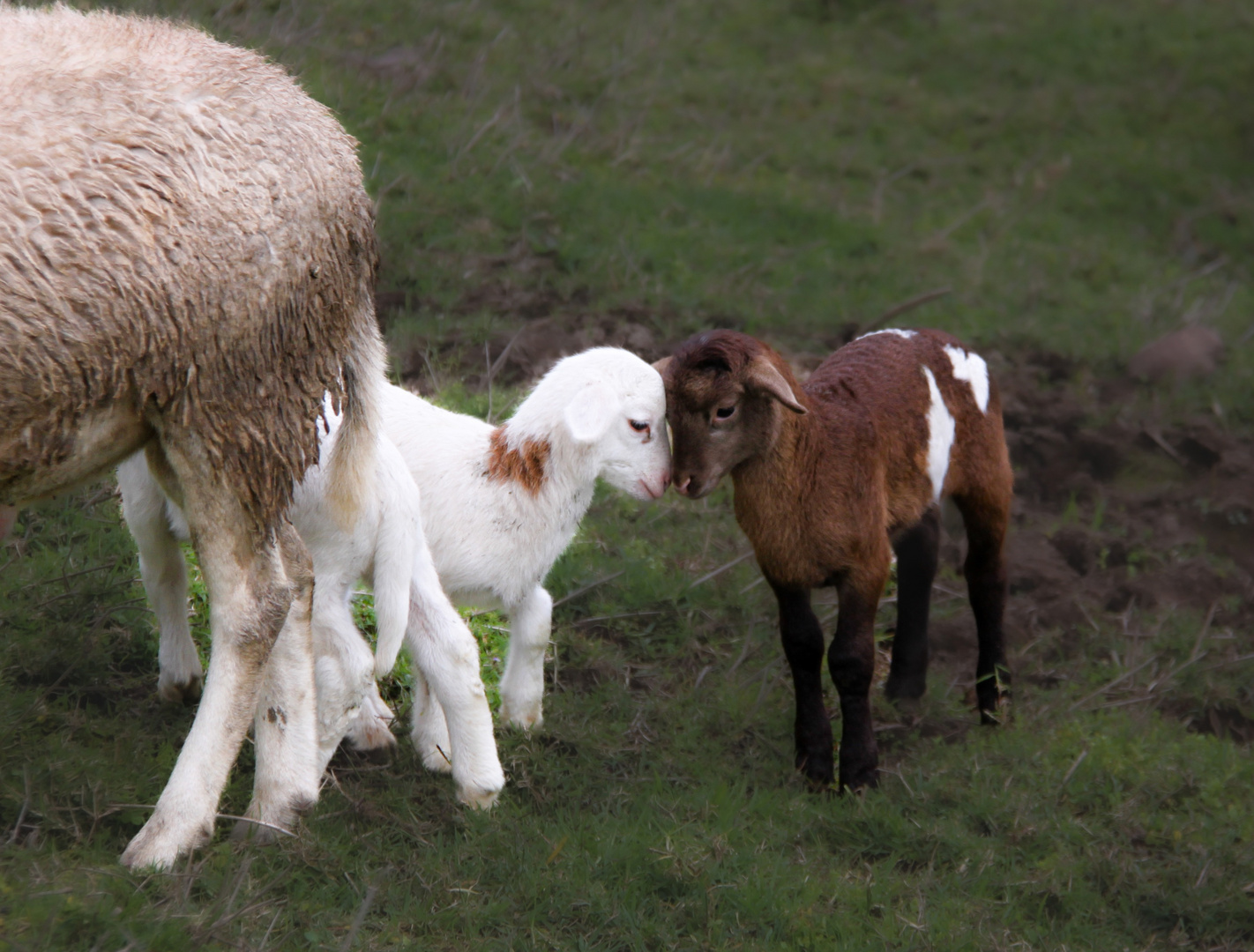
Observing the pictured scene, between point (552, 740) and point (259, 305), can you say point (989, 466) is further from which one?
point (259, 305)

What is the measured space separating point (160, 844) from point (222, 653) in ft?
1.84

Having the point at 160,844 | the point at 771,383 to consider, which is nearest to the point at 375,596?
the point at 160,844

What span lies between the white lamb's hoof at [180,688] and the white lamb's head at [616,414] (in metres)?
1.59

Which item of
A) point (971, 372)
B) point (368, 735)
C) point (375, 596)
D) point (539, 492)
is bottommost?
point (368, 735)

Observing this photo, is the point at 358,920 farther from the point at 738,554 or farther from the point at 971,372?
the point at 971,372

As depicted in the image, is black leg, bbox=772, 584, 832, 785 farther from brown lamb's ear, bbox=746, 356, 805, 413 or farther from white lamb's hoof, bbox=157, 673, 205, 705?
white lamb's hoof, bbox=157, 673, 205, 705

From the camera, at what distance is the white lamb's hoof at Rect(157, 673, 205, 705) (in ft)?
15.5

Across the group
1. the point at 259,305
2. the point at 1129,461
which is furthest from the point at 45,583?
the point at 1129,461

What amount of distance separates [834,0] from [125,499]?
33.7 feet

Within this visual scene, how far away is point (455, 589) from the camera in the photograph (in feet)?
16.2

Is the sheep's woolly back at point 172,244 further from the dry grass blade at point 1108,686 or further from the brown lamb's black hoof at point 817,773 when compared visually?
the dry grass blade at point 1108,686

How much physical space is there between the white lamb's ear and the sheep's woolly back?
0.96 meters

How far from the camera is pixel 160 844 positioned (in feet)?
12.5

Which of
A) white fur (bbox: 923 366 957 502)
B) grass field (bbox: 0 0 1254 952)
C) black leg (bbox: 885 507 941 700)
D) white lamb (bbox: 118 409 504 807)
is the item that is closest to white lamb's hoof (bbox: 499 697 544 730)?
grass field (bbox: 0 0 1254 952)
